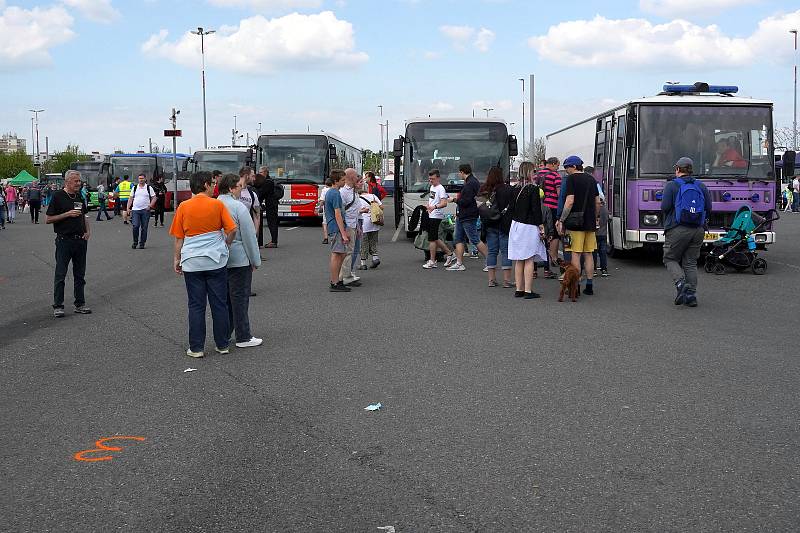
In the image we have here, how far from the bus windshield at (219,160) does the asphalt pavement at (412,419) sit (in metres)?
28.5

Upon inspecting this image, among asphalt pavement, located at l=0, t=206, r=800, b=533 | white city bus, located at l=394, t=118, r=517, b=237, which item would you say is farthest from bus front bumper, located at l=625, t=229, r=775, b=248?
white city bus, located at l=394, t=118, r=517, b=237

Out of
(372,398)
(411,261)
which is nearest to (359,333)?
(372,398)

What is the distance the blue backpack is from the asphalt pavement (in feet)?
3.64

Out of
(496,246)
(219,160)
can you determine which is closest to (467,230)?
(496,246)

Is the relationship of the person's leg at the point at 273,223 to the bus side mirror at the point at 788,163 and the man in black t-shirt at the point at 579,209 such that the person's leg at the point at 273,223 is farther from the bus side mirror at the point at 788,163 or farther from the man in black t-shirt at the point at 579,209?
the bus side mirror at the point at 788,163

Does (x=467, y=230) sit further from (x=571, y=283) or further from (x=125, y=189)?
(x=125, y=189)

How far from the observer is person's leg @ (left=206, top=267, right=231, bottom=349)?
29.8ft

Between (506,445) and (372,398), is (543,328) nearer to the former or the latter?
(372,398)

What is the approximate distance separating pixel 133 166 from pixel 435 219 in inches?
1439

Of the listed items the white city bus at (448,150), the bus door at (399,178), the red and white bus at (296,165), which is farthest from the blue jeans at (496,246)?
the red and white bus at (296,165)

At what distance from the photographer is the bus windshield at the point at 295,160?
33219 millimetres

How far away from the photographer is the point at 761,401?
22.6 feet

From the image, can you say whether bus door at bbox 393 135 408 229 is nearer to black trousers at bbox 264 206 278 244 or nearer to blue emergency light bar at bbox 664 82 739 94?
black trousers at bbox 264 206 278 244

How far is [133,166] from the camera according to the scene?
50.6 metres
